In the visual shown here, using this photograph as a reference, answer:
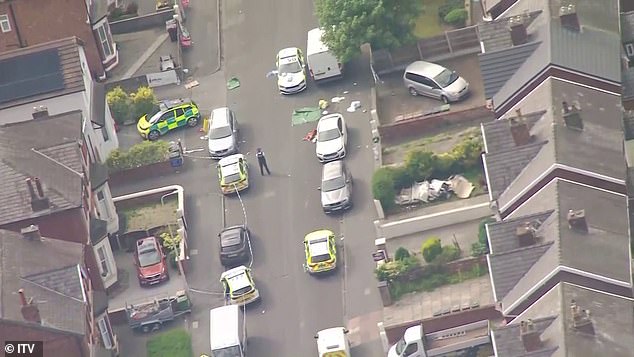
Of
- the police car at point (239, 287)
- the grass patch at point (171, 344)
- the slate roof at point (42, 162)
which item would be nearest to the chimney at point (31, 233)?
the slate roof at point (42, 162)

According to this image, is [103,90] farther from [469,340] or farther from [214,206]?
[469,340]

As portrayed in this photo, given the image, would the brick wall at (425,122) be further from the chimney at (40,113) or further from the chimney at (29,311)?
the chimney at (29,311)

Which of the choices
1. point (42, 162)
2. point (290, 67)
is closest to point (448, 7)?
point (290, 67)

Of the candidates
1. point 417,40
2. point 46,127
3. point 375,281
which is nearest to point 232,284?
point 375,281

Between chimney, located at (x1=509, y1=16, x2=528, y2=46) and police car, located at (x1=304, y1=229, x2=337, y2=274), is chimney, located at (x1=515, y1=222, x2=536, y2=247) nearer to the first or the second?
police car, located at (x1=304, y1=229, x2=337, y2=274)

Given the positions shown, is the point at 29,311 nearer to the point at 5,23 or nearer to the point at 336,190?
the point at 336,190

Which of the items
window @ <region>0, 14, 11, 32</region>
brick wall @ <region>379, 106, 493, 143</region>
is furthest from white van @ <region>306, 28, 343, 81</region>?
window @ <region>0, 14, 11, 32</region>

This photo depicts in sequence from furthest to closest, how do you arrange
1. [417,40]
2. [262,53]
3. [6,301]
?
[262,53] → [417,40] → [6,301]
